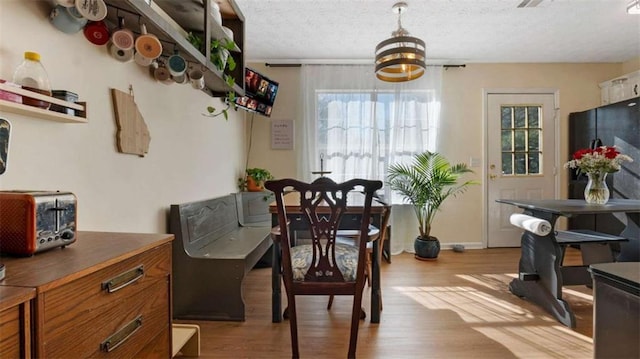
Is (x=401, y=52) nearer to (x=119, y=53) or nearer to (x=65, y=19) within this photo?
(x=119, y=53)

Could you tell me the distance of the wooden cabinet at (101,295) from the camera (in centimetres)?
65


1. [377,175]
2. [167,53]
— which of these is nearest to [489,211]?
[377,175]

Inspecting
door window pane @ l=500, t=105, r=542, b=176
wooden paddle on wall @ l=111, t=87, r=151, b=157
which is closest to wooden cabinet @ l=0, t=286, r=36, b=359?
wooden paddle on wall @ l=111, t=87, r=151, b=157

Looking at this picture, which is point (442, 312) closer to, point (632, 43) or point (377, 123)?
point (377, 123)

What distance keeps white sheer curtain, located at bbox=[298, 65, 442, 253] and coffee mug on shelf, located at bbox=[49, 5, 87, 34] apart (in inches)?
110

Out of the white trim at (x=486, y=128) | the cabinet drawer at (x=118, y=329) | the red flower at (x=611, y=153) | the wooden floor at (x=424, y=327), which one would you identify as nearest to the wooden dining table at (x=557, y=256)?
the wooden floor at (x=424, y=327)

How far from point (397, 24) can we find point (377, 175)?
1.74 metres

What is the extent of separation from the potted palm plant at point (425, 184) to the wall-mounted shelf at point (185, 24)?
2180 millimetres

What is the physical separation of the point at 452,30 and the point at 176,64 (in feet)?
8.79

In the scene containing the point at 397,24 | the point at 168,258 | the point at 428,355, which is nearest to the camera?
the point at 168,258

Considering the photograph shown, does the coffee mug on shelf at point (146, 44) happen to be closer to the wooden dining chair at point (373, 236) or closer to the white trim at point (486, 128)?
the wooden dining chair at point (373, 236)

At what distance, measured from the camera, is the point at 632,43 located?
11.3 feet

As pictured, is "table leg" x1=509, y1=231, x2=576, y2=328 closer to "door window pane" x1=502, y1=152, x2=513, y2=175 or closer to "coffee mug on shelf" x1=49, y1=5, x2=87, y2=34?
"door window pane" x1=502, y1=152, x2=513, y2=175

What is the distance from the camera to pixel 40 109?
1.01 meters
